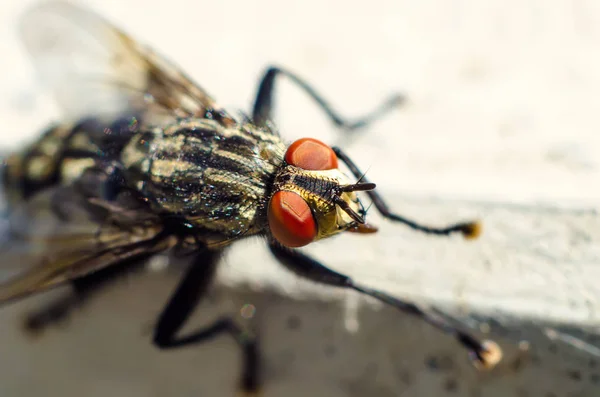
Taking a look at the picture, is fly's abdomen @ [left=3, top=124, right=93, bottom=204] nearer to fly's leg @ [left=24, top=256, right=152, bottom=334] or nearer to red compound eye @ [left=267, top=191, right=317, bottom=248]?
fly's leg @ [left=24, top=256, right=152, bottom=334]

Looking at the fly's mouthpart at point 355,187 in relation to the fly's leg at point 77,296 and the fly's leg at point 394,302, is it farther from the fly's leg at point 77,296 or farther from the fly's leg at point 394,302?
the fly's leg at point 77,296

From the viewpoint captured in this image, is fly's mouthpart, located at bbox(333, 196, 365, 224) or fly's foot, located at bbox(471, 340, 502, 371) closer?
fly's mouthpart, located at bbox(333, 196, 365, 224)

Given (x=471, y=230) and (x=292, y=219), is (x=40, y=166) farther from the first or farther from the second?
(x=471, y=230)

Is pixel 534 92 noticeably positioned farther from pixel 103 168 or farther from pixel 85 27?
pixel 85 27


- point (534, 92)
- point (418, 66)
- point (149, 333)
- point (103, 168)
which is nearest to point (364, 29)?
A: point (418, 66)

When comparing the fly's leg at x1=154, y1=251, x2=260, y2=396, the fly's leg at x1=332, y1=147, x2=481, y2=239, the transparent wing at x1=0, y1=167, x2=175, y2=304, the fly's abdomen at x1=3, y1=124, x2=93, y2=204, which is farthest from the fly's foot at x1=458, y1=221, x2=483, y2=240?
the fly's abdomen at x1=3, y1=124, x2=93, y2=204

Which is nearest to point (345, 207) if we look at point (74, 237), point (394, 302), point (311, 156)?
point (311, 156)
